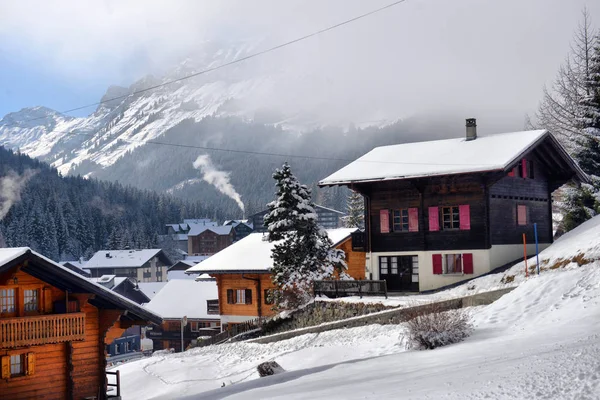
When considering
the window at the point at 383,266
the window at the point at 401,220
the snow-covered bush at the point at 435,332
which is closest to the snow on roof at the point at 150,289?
the window at the point at 383,266

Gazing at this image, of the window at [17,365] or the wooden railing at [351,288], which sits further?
the wooden railing at [351,288]

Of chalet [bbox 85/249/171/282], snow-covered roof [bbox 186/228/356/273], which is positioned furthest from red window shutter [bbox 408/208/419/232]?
chalet [bbox 85/249/171/282]

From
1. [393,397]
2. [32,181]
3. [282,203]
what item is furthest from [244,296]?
[32,181]

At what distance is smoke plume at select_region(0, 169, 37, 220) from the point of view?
532 feet

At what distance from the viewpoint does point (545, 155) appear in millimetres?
39906

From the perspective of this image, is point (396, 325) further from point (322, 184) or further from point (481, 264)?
point (322, 184)

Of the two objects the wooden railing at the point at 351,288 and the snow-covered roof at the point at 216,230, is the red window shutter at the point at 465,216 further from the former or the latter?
the snow-covered roof at the point at 216,230

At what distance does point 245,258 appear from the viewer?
46.8m

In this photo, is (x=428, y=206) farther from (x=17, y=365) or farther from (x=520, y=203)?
(x=17, y=365)

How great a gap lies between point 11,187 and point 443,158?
15980 cm

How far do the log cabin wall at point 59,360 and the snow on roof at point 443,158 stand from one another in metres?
15.9

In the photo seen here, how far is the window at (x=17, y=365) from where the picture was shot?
24.4 meters

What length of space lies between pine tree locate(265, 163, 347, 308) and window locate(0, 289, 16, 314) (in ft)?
50.2

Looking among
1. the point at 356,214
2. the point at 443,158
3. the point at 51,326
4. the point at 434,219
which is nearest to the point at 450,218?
the point at 434,219
